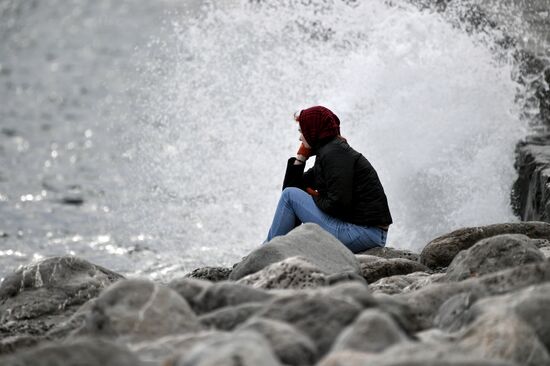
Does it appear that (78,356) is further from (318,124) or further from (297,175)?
(297,175)

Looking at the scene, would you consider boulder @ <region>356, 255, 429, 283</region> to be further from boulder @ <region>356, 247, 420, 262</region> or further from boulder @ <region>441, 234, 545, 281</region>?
boulder @ <region>441, 234, 545, 281</region>

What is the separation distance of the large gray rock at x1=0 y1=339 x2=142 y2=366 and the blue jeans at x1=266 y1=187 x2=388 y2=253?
4.75 m

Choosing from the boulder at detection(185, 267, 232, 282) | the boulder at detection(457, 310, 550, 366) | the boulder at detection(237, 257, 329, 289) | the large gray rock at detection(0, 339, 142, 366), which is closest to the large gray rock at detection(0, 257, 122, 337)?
the boulder at detection(185, 267, 232, 282)

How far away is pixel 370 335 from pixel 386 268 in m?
3.22

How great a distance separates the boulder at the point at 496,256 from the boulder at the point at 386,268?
1.20m

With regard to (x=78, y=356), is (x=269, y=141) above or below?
above

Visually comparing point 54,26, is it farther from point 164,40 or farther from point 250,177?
point 250,177

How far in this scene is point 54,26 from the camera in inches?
1815

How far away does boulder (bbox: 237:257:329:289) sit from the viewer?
550 cm

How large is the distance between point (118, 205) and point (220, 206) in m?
3.90

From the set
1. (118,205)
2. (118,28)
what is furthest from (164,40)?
(118,205)

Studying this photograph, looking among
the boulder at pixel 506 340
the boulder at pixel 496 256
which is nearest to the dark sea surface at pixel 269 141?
the boulder at pixel 496 256

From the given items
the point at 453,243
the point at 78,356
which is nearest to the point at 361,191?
the point at 453,243

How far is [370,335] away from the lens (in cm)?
374
